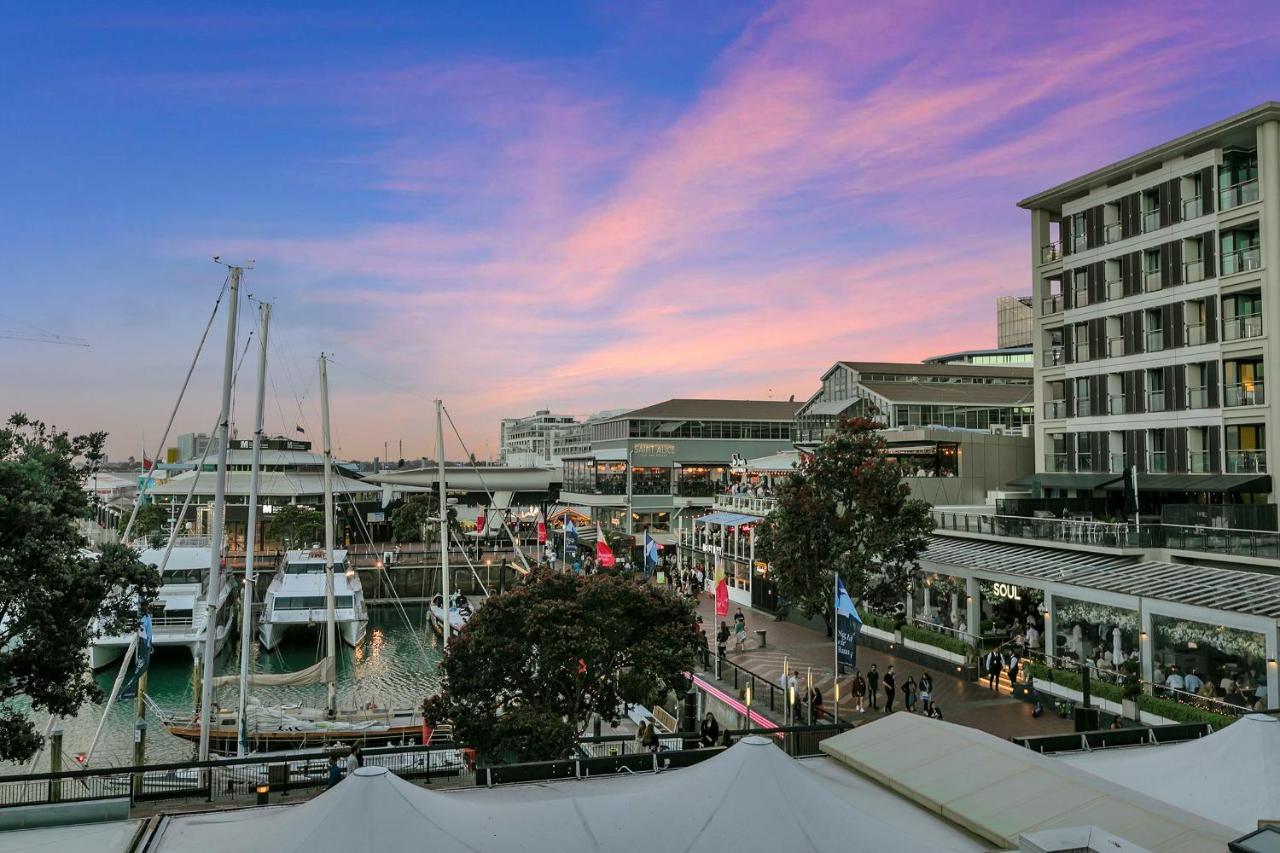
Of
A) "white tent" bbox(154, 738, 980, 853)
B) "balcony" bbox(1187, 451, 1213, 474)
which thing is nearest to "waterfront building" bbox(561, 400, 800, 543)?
"balcony" bbox(1187, 451, 1213, 474)

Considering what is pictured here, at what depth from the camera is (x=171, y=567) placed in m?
51.1

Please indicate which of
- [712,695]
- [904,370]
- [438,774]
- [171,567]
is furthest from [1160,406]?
[171,567]

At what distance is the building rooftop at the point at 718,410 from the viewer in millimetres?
93750

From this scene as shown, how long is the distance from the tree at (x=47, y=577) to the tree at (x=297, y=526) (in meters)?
63.1

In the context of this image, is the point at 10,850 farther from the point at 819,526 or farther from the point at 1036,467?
the point at 1036,467

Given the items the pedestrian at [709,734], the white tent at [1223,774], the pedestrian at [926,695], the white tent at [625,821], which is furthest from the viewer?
the pedestrian at [926,695]

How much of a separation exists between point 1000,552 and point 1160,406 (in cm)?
951

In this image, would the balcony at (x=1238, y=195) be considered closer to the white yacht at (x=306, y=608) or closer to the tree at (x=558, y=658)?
the tree at (x=558, y=658)

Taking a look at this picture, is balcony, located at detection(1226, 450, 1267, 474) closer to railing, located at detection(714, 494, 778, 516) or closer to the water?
railing, located at detection(714, 494, 778, 516)

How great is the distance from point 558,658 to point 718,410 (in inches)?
3006

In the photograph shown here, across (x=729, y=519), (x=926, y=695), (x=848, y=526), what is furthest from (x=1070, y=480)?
(x=729, y=519)

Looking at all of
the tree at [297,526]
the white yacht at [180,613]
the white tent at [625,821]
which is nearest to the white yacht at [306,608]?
the white yacht at [180,613]

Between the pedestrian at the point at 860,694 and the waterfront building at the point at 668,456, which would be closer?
the pedestrian at the point at 860,694

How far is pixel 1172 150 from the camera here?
114 feet
